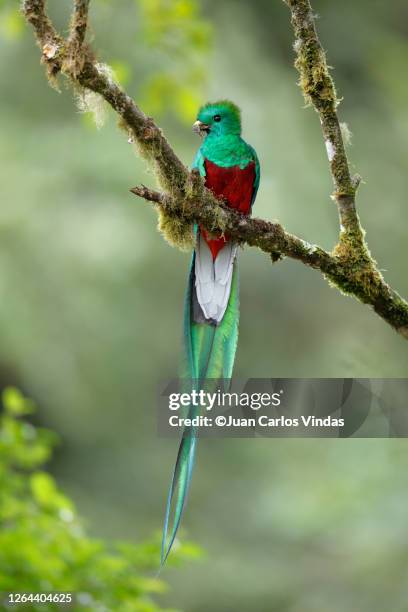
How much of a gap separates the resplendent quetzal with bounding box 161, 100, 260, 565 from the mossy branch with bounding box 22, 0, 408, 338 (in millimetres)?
186

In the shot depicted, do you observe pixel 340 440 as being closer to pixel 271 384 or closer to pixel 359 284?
pixel 271 384

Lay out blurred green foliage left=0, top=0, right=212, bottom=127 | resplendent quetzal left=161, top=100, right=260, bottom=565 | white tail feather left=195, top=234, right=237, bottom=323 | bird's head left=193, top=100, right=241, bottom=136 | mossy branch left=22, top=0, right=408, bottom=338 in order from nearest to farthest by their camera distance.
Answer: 1. mossy branch left=22, top=0, right=408, bottom=338
2. resplendent quetzal left=161, top=100, right=260, bottom=565
3. white tail feather left=195, top=234, right=237, bottom=323
4. bird's head left=193, top=100, right=241, bottom=136
5. blurred green foliage left=0, top=0, right=212, bottom=127

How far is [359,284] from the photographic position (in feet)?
8.59

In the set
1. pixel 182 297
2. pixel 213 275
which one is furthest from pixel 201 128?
pixel 182 297

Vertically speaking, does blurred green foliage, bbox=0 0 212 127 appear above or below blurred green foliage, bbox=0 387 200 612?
above

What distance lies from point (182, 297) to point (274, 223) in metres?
3.90

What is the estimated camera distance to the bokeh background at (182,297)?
19.9 feet
